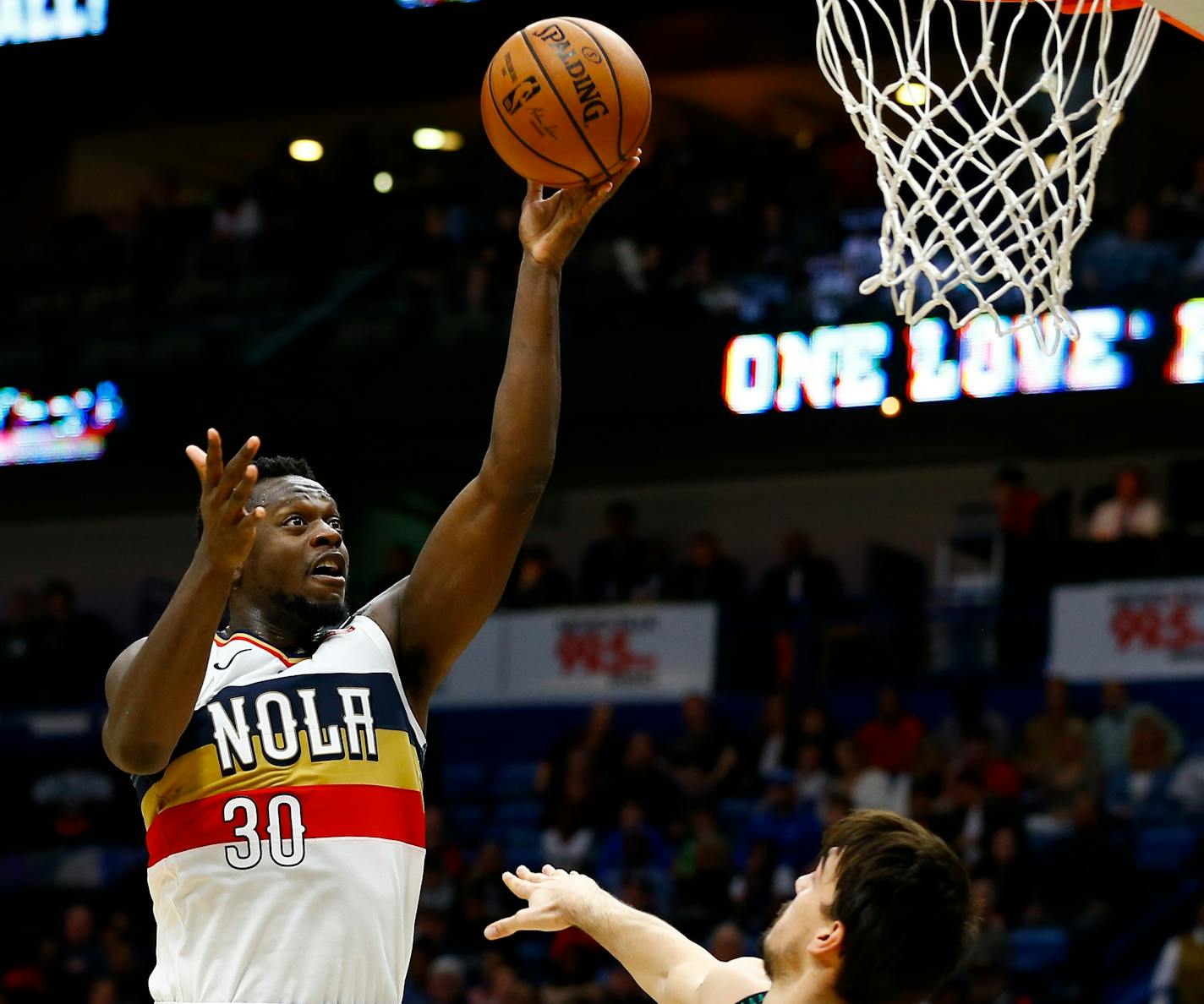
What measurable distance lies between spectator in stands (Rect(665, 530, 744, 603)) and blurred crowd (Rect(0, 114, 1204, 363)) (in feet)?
5.59

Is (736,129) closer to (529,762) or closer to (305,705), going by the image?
(529,762)

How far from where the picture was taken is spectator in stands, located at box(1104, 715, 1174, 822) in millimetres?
11656

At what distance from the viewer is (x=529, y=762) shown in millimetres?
14773

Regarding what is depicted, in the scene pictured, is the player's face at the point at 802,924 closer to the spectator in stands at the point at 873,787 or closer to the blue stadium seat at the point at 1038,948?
the blue stadium seat at the point at 1038,948

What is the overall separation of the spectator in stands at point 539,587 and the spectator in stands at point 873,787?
10.4 ft

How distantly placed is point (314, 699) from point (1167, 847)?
864 cm

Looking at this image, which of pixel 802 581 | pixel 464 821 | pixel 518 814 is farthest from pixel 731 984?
pixel 802 581

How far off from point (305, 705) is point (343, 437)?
12.6 meters

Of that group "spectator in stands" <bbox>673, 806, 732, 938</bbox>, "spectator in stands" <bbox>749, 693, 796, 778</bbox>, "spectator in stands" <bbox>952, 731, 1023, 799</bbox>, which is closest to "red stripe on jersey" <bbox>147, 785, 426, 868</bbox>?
"spectator in stands" <bbox>673, 806, 732, 938</bbox>

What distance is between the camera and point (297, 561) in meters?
4.00

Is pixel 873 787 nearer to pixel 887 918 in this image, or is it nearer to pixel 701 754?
pixel 701 754

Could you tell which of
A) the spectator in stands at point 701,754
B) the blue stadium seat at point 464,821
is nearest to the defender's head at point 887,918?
the spectator in stands at point 701,754

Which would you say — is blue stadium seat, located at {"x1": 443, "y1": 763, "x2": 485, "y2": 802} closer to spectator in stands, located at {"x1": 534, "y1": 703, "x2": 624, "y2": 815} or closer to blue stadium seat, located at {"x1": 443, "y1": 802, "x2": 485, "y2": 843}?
blue stadium seat, located at {"x1": 443, "y1": 802, "x2": 485, "y2": 843}

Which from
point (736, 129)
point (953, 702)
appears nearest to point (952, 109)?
point (953, 702)
